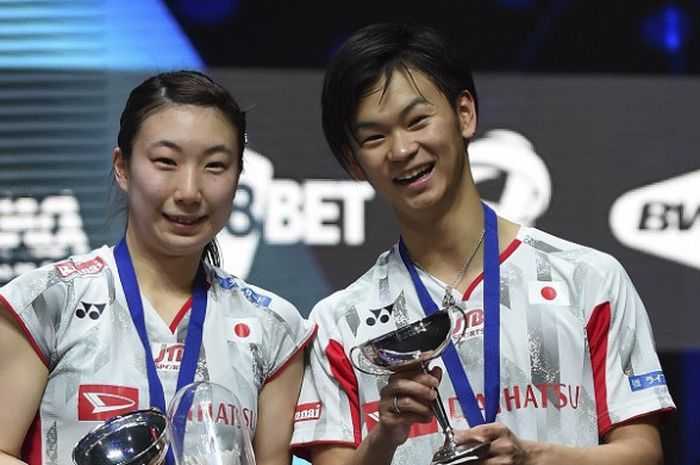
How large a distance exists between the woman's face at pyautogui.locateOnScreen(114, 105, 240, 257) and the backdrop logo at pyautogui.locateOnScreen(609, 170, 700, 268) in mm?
1718

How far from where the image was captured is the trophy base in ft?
8.61

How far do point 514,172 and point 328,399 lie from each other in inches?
58.6

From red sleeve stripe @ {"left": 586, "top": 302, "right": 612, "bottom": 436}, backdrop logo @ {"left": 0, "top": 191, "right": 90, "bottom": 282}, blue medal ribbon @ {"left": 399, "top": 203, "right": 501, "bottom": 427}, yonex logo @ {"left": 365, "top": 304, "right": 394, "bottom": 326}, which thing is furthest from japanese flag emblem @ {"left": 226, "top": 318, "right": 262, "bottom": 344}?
backdrop logo @ {"left": 0, "top": 191, "right": 90, "bottom": 282}

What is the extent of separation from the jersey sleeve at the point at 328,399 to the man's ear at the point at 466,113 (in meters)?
0.50

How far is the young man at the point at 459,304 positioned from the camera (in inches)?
116

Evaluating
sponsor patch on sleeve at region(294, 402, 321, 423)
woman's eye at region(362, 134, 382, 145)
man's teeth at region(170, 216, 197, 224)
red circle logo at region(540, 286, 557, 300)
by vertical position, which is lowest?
sponsor patch on sleeve at region(294, 402, 321, 423)

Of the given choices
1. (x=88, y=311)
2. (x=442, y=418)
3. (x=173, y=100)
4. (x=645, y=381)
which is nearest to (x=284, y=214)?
(x=173, y=100)

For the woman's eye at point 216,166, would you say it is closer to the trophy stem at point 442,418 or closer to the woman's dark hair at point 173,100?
the woman's dark hair at point 173,100

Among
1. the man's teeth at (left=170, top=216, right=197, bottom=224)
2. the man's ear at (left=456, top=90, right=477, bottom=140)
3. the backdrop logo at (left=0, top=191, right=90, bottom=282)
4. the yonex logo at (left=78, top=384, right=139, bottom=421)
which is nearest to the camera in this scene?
the yonex logo at (left=78, top=384, right=139, bottom=421)

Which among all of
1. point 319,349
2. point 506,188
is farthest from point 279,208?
point 319,349

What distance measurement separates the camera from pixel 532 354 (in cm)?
299

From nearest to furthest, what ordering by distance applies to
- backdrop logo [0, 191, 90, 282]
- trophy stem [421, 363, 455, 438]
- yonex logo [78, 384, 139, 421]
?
trophy stem [421, 363, 455, 438], yonex logo [78, 384, 139, 421], backdrop logo [0, 191, 90, 282]

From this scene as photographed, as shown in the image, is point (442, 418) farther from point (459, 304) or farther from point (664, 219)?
point (664, 219)

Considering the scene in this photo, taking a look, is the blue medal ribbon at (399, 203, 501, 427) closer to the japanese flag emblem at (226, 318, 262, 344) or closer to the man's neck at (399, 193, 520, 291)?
the man's neck at (399, 193, 520, 291)
